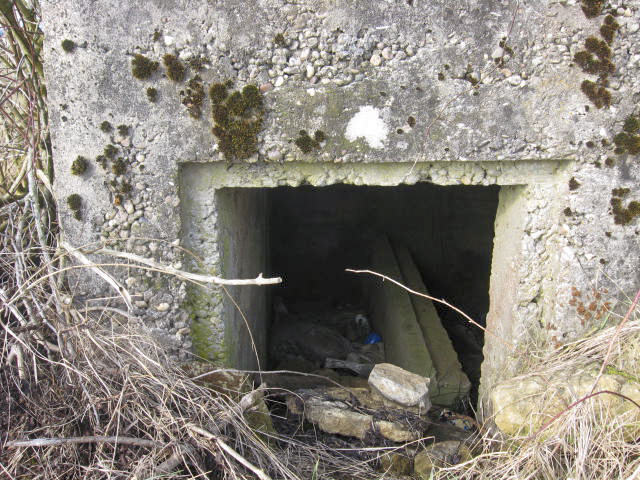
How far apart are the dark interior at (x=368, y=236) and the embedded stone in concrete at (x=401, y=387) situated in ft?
12.0

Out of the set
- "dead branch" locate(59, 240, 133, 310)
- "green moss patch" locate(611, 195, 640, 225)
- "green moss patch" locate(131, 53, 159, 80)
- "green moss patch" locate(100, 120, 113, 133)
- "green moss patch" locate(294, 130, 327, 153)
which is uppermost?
"green moss patch" locate(131, 53, 159, 80)

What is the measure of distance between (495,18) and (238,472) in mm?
2085

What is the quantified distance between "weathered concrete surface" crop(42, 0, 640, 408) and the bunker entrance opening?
1.83 meters

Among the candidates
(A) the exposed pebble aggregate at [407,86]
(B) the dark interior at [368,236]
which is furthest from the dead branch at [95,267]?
(B) the dark interior at [368,236]

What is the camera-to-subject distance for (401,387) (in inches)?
103

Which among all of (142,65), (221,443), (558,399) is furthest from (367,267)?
(221,443)

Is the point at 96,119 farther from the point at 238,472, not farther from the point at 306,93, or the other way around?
the point at 238,472

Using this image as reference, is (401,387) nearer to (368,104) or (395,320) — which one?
(368,104)

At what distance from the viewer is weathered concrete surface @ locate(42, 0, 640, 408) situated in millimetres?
2088

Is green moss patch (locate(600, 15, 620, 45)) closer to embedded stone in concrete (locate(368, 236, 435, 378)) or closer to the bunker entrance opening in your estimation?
embedded stone in concrete (locate(368, 236, 435, 378))

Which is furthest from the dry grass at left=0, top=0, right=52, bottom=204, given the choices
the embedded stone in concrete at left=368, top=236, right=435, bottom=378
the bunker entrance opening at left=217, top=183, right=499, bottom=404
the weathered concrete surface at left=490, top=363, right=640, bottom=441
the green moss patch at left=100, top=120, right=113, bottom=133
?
the embedded stone in concrete at left=368, top=236, right=435, bottom=378

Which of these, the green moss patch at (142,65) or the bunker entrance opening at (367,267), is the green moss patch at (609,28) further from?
the bunker entrance opening at (367,267)

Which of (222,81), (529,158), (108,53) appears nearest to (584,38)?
(529,158)

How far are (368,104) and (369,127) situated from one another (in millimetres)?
98
